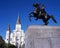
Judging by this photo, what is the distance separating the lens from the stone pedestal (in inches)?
579

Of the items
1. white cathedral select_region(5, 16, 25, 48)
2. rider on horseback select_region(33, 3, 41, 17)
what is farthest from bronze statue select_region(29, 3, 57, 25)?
white cathedral select_region(5, 16, 25, 48)

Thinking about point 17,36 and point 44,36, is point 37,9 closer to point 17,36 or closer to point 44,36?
point 44,36

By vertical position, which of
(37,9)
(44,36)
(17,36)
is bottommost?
(17,36)

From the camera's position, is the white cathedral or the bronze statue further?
the white cathedral

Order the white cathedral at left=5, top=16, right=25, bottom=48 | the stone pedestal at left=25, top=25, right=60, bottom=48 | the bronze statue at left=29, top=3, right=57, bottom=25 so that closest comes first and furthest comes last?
1. the stone pedestal at left=25, top=25, right=60, bottom=48
2. the bronze statue at left=29, top=3, right=57, bottom=25
3. the white cathedral at left=5, top=16, right=25, bottom=48

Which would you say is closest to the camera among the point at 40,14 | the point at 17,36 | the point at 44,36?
the point at 44,36

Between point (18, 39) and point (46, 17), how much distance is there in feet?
461

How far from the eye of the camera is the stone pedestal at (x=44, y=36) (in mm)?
14711

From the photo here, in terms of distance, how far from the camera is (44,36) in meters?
15.4

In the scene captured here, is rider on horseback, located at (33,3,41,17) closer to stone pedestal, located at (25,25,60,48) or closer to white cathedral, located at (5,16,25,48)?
stone pedestal, located at (25,25,60,48)

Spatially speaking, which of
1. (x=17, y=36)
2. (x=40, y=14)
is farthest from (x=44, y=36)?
(x=17, y=36)

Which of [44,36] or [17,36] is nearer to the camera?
[44,36]

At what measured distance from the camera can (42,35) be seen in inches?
608

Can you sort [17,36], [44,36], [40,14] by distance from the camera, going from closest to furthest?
[44,36], [40,14], [17,36]
